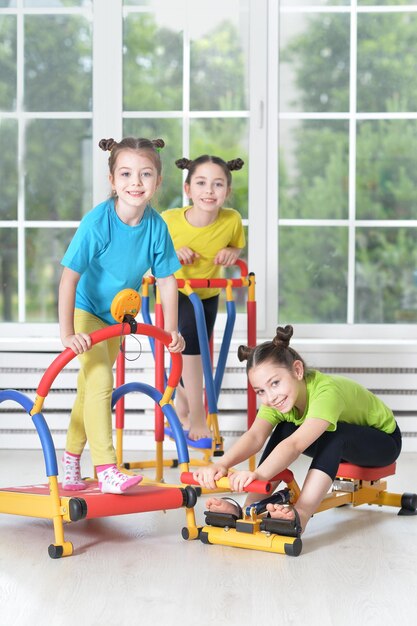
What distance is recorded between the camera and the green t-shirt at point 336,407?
8.34 feet

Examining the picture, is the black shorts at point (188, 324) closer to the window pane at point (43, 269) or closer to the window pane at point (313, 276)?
the window pane at point (313, 276)

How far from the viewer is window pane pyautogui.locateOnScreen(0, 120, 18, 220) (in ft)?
14.0

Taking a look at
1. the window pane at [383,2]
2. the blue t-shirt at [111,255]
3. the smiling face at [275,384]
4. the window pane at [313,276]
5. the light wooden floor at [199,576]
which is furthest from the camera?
the window pane at [313,276]

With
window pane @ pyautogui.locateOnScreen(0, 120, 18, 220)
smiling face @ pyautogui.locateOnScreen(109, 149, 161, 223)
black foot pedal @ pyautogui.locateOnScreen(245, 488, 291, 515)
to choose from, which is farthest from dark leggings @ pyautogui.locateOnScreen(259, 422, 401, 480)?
window pane @ pyautogui.locateOnScreen(0, 120, 18, 220)

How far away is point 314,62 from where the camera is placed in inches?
165

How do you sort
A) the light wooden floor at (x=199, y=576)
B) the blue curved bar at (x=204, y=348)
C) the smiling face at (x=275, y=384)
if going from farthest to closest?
the blue curved bar at (x=204, y=348), the smiling face at (x=275, y=384), the light wooden floor at (x=199, y=576)

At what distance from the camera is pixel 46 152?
14.0 ft

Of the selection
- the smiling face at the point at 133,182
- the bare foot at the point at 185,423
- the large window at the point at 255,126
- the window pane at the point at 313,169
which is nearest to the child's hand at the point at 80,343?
the smiling face at the point at 133,182

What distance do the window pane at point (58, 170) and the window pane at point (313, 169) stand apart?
818mm

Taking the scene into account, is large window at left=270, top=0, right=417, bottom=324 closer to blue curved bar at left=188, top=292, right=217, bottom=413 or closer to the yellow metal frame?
blue curved bar at left=188, top=292, right=217, bottom=413

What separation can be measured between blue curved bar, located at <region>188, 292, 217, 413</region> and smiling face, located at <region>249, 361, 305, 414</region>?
2.62 feet

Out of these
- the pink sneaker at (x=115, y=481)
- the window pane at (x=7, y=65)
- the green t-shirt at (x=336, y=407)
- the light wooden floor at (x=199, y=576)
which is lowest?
the light wooden floor at (x=199, y=576)

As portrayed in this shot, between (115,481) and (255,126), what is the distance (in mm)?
2065

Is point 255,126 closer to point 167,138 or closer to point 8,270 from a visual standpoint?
point 167,138
